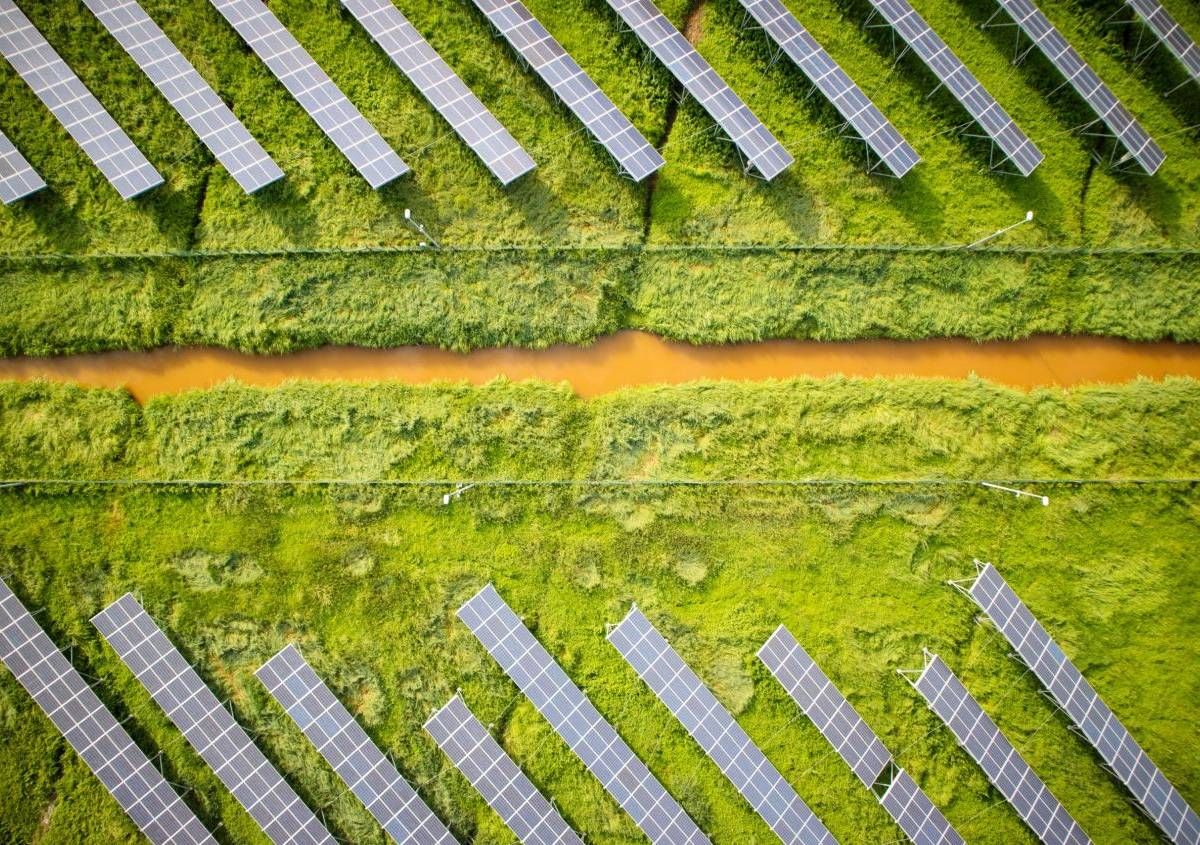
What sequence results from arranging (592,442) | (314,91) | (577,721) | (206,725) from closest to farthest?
(206,725) → (577,721) → (592,442) → (314,91)

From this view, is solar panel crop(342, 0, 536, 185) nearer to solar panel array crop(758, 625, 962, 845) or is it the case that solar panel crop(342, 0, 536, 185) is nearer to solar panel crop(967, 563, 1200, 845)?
solar panel array crop(758, 625, 962, 845)

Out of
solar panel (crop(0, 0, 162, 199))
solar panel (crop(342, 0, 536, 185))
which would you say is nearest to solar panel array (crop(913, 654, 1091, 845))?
solar panel (crop(342, 0, 536, 185))

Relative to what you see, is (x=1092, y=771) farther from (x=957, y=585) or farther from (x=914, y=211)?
(x=914, y=211)

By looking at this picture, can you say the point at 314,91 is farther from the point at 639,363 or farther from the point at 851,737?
the point at 851,737

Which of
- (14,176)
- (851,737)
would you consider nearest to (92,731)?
(14,176)

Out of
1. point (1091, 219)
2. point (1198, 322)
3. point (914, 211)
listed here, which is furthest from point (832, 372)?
point (1198, 322)

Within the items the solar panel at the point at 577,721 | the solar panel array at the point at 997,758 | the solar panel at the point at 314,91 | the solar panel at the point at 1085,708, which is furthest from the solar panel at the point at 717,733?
the solar panel at the point at 314,91
